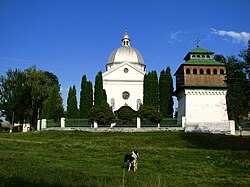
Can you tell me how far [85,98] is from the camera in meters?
38.1

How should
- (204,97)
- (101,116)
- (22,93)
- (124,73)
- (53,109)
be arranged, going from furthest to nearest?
1. (124,73)
2. (22,93)
3. (53,109)
4. (204,97)
5. (101,116)

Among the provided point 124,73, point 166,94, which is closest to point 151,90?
point 166,94

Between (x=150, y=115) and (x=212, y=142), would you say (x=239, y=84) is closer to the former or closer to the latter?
(x=212, y=142)

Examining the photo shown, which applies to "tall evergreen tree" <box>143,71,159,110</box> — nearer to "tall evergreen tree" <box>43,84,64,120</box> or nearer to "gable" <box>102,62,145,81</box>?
"gable" <box>102,62,145,81</box>

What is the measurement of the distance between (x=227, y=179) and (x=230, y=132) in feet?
78.3

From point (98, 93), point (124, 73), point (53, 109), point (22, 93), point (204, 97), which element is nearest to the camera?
point (204, 97)

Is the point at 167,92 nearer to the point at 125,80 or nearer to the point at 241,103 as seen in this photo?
the point at 125,80

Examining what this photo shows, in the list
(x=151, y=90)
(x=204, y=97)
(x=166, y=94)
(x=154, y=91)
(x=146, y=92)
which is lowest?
(x=204, y=97)

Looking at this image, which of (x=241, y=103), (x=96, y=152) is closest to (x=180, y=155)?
(x=96, y=152)

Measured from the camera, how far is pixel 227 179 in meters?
9.93

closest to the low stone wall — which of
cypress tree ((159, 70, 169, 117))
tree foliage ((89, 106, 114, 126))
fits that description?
cypress tree ((159, 70, 169, 117))

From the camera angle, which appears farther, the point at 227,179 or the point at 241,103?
the point at 241,103

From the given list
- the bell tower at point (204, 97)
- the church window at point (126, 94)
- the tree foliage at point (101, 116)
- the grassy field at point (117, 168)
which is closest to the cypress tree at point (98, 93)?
the tree foliage at point (101, 116)

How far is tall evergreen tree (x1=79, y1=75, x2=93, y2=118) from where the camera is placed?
37491 millimetres
